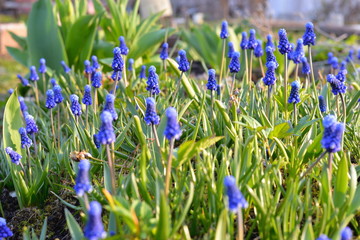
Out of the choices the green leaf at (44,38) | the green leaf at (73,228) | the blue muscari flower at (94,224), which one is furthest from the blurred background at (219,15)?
the blue muscari flower at (94,224)

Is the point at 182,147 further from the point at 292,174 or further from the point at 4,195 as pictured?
the point at 4,195

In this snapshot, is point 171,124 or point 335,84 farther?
point 335,84

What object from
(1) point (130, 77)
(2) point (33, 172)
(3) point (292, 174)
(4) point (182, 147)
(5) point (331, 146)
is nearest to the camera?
(5) point (331, 146)

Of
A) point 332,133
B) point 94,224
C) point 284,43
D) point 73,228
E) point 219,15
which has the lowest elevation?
point 219,15

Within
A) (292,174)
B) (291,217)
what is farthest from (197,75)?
(291,217)

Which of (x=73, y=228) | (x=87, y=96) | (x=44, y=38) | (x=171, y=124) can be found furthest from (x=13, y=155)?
(x=44, y=38)

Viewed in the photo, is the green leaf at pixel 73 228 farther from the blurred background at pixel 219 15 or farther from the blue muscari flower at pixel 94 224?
the blurred background at pixel 219 15

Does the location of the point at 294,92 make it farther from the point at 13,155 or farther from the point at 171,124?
the point at 13,155

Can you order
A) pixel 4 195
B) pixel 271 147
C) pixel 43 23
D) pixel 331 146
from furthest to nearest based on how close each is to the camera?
pixel 43 23, pixel 4 195, pixel 271 147, pixel 331 146

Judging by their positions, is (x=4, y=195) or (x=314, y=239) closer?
(x=314, y=239)
